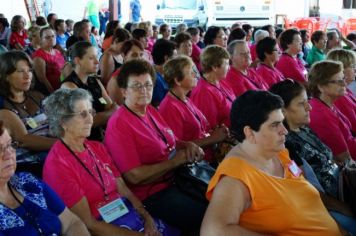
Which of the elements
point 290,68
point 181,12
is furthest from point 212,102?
point 181,12

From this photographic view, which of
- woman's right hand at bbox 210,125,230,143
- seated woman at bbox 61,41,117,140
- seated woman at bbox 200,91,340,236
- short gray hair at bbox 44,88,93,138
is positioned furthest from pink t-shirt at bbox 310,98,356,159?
short gray hair at bbox 44,88,93,138

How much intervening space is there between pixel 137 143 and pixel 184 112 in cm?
71

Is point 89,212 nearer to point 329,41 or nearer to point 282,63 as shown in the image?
point 282,63

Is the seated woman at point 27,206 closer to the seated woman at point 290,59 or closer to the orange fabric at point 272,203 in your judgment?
the orange fabric at point 272,203

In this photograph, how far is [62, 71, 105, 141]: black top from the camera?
373 centimetres

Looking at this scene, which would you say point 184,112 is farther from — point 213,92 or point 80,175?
point 80,175

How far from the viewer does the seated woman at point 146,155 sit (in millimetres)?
2711

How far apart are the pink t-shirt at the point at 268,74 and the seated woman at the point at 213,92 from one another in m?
1.24

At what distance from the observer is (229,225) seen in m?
1.78

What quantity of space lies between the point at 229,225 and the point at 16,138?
67.8 inches

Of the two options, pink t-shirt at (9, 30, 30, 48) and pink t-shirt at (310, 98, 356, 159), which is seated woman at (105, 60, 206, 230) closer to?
pink t-shirt at (310, 98, 356, 159)

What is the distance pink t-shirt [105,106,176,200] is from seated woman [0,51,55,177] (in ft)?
1.66

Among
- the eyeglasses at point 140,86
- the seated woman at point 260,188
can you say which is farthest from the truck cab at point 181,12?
the seated woman at point 260,188

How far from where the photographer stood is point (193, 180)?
2.82m
